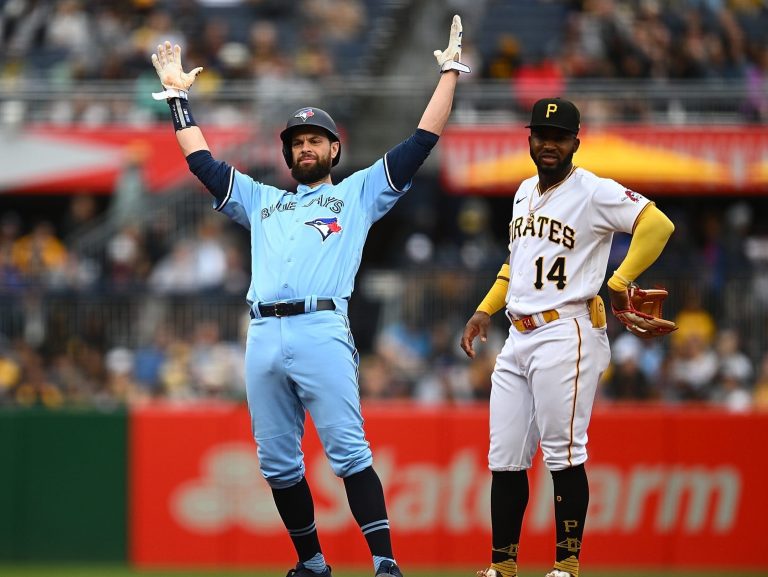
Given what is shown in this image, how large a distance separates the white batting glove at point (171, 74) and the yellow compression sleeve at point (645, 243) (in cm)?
Result: 240

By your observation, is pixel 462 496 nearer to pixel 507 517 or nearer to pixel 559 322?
pixel 507 517

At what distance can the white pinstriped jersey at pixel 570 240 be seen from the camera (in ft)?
23.1

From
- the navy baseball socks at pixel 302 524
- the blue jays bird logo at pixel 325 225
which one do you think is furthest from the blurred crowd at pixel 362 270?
the blue jays bird logo at pixel 325 225

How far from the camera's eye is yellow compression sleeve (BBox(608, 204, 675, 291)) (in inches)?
272

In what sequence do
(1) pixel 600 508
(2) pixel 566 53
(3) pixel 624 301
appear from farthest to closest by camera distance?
1. (2) pixel 566 53
2. (1) pixel 600 508
3. (3) pixel 624 301

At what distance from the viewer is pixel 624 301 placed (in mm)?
6953

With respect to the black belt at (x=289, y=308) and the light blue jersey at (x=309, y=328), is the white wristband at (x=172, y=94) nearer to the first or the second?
the light blue jersey at (x=309, y=328)

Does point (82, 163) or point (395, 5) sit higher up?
point (395, 5)

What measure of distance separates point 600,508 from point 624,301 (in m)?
5.72

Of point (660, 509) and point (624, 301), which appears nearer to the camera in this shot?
point (624, 301)

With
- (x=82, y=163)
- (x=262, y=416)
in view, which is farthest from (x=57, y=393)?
(x=262, y=416)

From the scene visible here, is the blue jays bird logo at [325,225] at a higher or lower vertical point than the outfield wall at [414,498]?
higher

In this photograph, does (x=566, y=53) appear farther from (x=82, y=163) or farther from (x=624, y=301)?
(x=624, y=301)

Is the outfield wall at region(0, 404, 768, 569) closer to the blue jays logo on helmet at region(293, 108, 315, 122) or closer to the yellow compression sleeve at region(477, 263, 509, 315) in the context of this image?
the yellow compression sleeve at region(477, 263, 509, 315)
